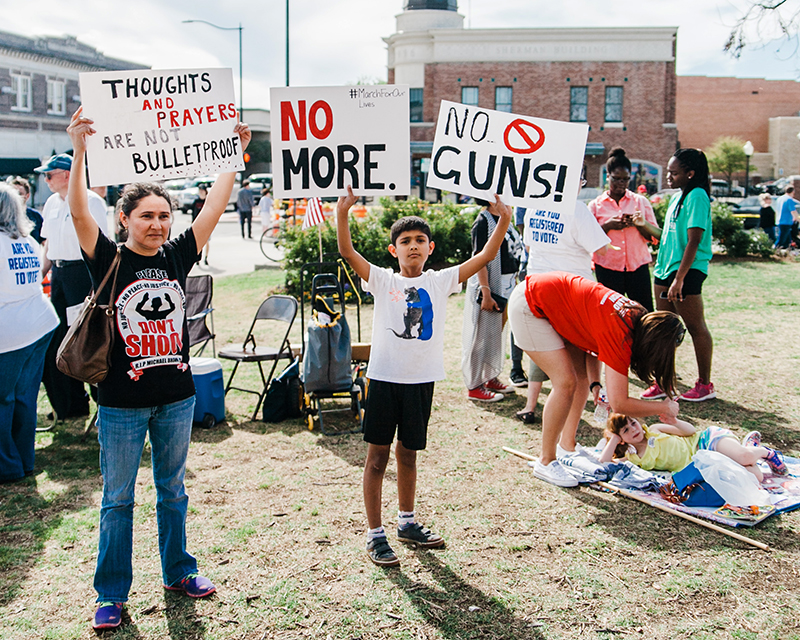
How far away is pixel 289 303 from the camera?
7.15 metres

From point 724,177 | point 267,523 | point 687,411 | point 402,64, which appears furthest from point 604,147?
point 267,523

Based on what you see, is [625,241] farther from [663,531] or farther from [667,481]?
[663,531]

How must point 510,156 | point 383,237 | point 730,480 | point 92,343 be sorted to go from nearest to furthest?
1. point 92,343
2. point 510,156
3. point 730,480
4. point 383,237

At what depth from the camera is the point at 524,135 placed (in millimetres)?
4406

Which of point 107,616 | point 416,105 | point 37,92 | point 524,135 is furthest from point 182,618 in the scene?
point 37,92

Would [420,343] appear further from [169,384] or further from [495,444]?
[495,444]

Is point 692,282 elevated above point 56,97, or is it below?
below

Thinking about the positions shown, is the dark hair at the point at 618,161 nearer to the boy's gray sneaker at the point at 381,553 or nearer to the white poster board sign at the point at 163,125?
the white poster board sign at the point at 163,125

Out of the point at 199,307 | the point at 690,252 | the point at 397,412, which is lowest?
the point at 397,412

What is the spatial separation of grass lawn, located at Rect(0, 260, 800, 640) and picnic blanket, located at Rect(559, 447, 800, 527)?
0.09 metres

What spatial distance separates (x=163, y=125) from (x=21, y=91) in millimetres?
46006

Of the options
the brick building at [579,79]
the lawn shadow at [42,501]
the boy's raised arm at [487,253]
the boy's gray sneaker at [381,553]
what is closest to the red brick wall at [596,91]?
the brick building at [579,79]

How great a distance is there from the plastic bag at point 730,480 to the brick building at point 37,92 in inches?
1627

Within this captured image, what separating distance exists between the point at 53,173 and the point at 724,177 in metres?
59.8
